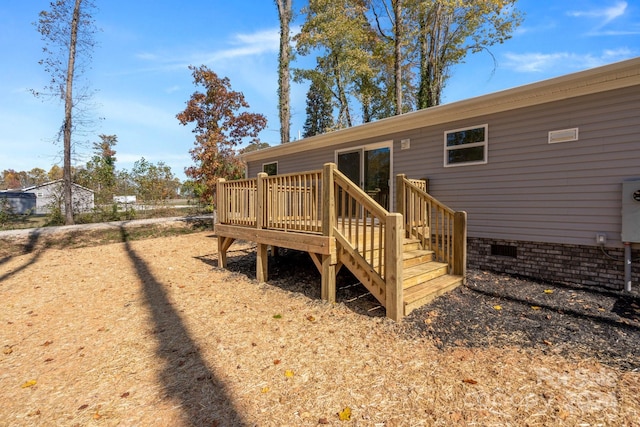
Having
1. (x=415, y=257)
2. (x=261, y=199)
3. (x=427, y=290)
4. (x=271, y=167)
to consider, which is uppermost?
(x=271, y=167)

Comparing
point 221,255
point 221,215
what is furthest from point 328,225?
point 221,255

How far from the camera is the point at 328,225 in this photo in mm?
4191

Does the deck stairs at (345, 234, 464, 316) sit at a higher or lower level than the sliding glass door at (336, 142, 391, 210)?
lower

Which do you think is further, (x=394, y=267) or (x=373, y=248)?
(x=373, y=248)

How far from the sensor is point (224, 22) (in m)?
11.1

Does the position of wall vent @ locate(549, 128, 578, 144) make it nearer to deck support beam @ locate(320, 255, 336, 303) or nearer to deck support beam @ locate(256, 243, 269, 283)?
deck support beam @ locate(320, 255, 336, 303)

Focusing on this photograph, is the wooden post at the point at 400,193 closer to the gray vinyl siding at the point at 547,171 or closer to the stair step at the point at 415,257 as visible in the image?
the stair step at the point at 415,257

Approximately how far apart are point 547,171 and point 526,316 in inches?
115

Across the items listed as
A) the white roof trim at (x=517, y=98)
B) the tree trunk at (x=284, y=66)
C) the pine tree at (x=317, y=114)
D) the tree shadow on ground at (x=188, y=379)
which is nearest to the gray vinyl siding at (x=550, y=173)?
the white roof trim at (x=517, y=98)

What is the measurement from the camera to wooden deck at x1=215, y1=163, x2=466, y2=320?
3.60 m

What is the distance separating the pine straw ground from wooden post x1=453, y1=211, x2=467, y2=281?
27 cm

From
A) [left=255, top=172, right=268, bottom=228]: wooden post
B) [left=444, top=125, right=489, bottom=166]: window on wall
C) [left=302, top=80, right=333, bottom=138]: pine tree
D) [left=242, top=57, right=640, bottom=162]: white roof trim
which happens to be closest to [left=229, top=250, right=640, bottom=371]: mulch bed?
[left=255, top=172, right=268, bottom=228]: wooden post

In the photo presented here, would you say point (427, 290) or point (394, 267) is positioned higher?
point (394, 267)

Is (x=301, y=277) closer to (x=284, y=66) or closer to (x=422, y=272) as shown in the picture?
(x=422, y=272)
